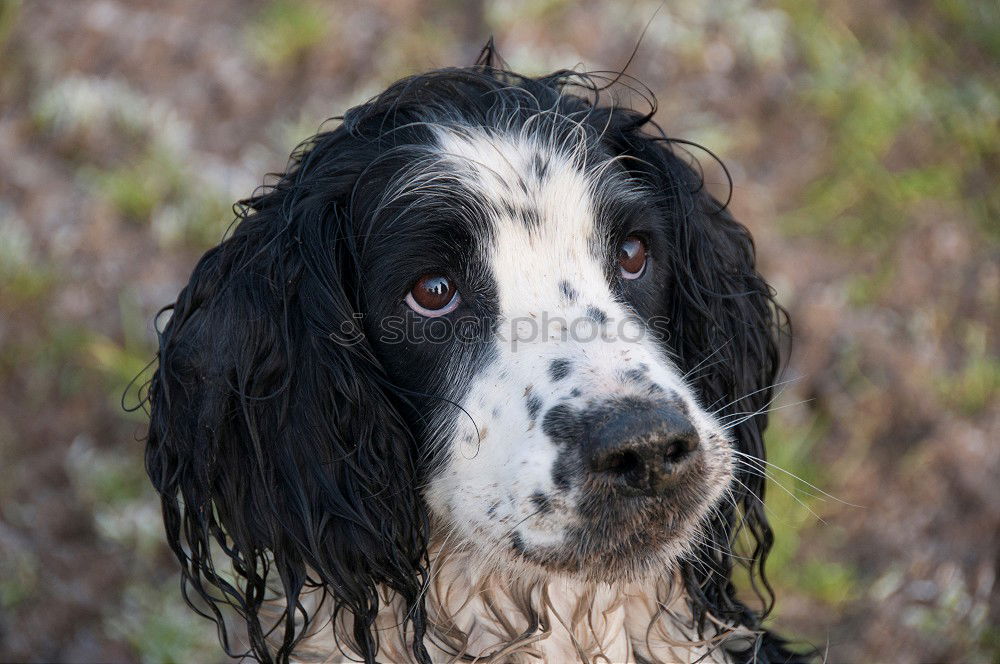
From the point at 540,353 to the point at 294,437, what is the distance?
757mm

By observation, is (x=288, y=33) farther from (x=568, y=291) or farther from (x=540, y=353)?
(x=540, y=353)

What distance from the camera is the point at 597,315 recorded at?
2705 millimetres

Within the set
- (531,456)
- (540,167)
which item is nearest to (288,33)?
(540,167)

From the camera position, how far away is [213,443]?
9.20 feet

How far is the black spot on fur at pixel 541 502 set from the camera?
8.20 ft

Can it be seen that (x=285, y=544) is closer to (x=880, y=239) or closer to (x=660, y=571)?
(x=660, y=571)

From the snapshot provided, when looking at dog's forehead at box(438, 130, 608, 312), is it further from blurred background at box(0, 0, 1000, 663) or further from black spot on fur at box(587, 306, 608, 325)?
blurred background at box(0, 0, 1000, 663)

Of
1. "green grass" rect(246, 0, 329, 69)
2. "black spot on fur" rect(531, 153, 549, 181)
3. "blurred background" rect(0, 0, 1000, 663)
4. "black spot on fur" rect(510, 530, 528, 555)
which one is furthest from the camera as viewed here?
"green grass" rect(246, 0, 329, 69)

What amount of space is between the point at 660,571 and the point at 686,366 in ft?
2.54

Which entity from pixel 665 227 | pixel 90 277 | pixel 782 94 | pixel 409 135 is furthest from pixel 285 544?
pixel 782 94

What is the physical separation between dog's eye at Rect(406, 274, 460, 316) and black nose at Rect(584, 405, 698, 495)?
0.58 m

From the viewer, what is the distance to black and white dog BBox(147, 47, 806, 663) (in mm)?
2611

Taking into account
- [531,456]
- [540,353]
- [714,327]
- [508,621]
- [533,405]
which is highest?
[714,327]

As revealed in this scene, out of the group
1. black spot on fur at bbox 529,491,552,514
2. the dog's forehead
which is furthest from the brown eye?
black spot on fur at bbox 529,491,552,514
